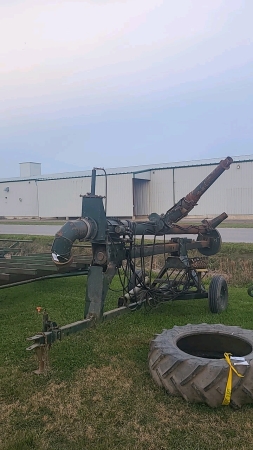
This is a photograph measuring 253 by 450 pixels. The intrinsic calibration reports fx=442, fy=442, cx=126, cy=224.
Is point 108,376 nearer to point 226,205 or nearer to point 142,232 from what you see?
point 142,232

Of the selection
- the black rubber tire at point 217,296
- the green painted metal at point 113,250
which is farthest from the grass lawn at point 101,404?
the black rubber tire at point 217,296

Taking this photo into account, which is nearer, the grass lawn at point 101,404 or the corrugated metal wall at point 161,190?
the grass lawn at point 101,404

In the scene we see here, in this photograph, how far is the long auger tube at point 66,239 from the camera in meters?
4.87

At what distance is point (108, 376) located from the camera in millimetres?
4359

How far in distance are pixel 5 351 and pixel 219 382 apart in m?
2.66

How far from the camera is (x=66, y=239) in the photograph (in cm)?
486

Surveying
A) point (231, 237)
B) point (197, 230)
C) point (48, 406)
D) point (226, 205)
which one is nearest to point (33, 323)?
point (48, 406)

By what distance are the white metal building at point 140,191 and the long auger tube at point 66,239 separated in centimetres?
2459

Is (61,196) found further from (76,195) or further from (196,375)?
(196,375)

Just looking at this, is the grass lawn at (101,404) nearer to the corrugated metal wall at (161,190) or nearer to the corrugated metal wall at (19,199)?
the corrugated metal wall at (161,190)

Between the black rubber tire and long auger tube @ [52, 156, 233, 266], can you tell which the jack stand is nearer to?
long auger tube @ [52, 156, 233, 266]

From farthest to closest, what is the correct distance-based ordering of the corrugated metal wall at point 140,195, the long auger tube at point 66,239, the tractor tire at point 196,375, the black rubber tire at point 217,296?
1. the corrugated metal wall at point 140,195
2. the black rubber tire at point 217,296
3. the long auger tube at point 66,239
4. the tractor tire at point 196,375

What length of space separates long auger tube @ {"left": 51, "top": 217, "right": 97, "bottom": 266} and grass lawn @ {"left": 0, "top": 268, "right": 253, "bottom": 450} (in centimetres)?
106

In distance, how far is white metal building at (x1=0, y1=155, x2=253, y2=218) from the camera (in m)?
28.8
